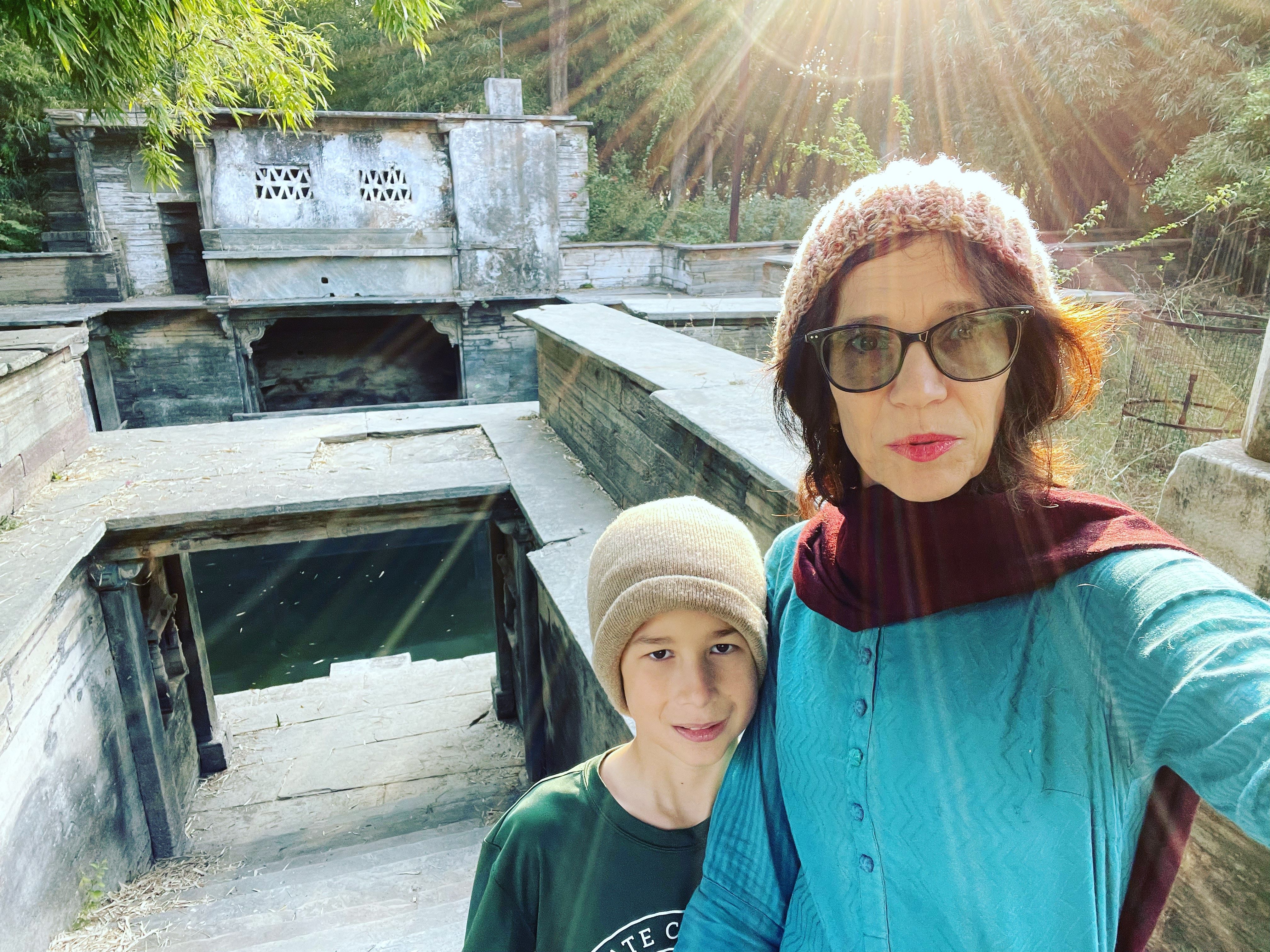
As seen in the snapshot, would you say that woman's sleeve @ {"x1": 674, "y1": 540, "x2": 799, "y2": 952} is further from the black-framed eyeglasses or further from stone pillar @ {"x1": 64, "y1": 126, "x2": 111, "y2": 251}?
stone pillar @ {"x1": 64, "y1": 126, "x2": 111, "y2": 251}

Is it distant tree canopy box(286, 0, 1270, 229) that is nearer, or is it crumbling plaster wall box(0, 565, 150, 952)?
crumbling plaster wall box(0, 565, 150, 952)

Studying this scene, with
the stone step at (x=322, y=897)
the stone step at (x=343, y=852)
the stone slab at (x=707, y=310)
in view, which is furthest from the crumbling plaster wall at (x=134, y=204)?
the stone step at (x=322, y=897)

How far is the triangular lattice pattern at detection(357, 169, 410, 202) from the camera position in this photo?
13031mm

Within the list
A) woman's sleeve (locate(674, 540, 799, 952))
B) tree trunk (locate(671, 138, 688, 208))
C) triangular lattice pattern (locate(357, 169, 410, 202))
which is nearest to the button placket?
woman's sleeve (locate(674, 540, 799, 952))

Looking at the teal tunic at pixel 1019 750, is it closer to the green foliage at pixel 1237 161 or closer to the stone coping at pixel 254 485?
the stone coping at pixel 254 485

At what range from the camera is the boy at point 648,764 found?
4.12 feet

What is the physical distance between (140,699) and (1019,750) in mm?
6251

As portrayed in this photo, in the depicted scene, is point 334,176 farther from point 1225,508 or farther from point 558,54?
point 1225,508

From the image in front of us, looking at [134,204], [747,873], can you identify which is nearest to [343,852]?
[747,873]

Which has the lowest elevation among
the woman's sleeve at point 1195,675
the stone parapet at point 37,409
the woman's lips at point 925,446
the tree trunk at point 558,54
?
the stone parapet at point 37,409

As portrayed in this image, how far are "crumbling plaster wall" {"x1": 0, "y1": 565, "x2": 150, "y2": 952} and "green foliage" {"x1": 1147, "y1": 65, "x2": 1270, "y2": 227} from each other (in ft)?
36.9

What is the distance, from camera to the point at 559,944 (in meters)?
1.29

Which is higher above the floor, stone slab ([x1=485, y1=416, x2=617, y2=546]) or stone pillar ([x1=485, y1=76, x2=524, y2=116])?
stone pillar ([x1=485, y1=76, x2=524, y2=116])

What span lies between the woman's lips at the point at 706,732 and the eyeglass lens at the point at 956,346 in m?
0.62
